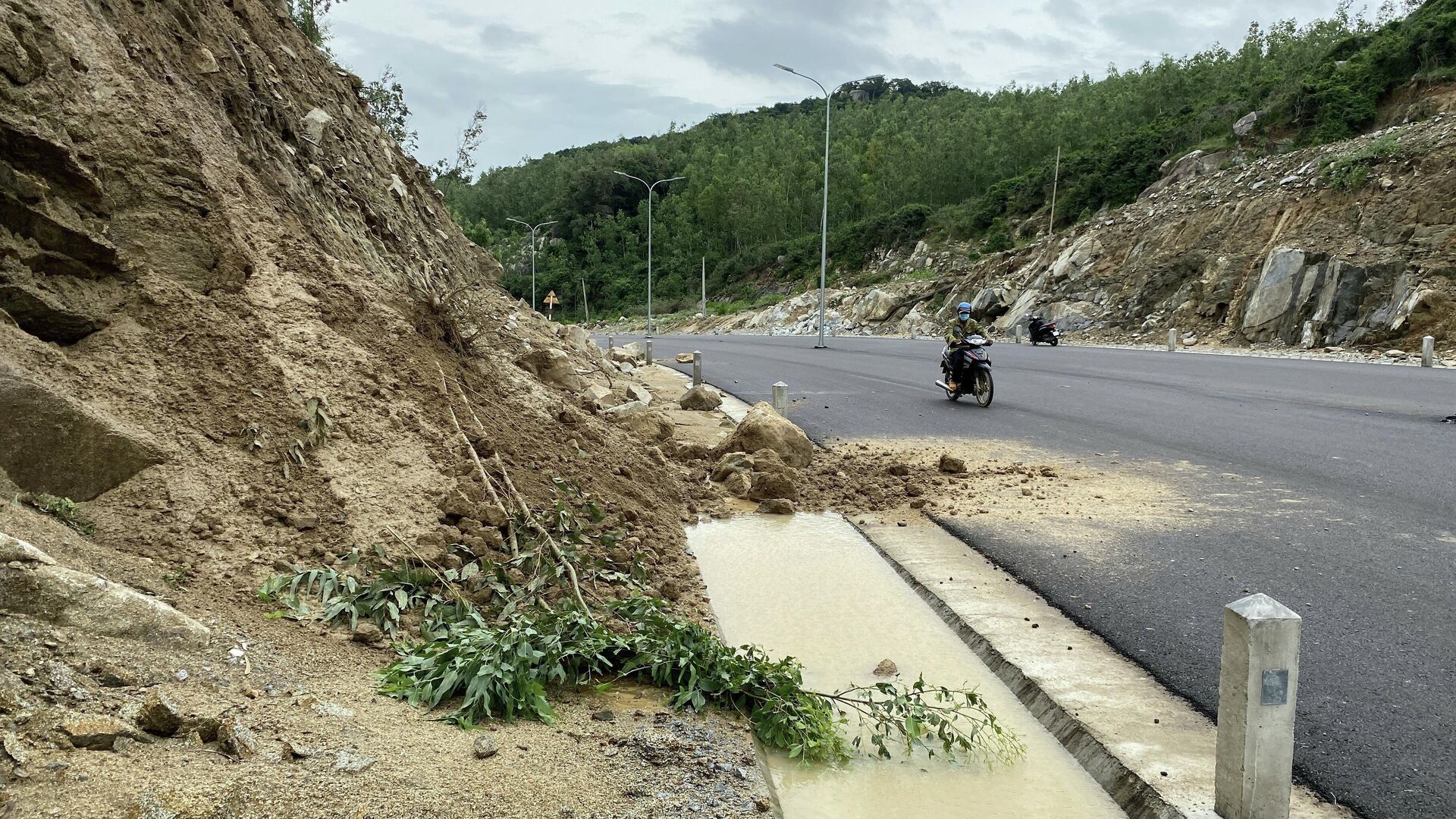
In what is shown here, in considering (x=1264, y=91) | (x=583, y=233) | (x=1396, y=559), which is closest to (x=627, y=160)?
(x=583, y=233)

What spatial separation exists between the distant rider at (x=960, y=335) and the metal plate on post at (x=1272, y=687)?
11.4 meters

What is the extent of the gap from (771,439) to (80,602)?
6.83m

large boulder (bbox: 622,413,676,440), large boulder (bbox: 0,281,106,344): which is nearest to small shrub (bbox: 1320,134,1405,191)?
large boulder (bbox: 622,413,676,440)

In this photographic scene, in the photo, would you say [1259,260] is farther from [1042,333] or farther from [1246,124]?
[1246,124]

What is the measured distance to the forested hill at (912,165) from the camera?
38250 mm

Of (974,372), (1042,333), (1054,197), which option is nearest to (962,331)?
(974,372)

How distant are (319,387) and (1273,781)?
4.97 meters

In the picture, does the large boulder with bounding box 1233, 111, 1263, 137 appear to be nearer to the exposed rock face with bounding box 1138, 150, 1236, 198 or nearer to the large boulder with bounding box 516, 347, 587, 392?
the exposed rock face with bounding box 1138, 150, 1236, 198

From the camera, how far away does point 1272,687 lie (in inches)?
117

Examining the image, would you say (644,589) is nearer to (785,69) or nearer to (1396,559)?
(1396,559)

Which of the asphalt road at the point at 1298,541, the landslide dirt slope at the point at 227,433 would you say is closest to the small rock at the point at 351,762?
the landslide dirt slope at the point at 227,433

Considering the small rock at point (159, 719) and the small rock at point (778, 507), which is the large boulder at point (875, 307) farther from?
the small rock at point (159, 719)

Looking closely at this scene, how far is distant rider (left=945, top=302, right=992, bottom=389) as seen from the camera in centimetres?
1429

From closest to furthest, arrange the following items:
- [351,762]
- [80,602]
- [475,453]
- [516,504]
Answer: [351,762]
[80,602]
[516,504]
[475,453]
